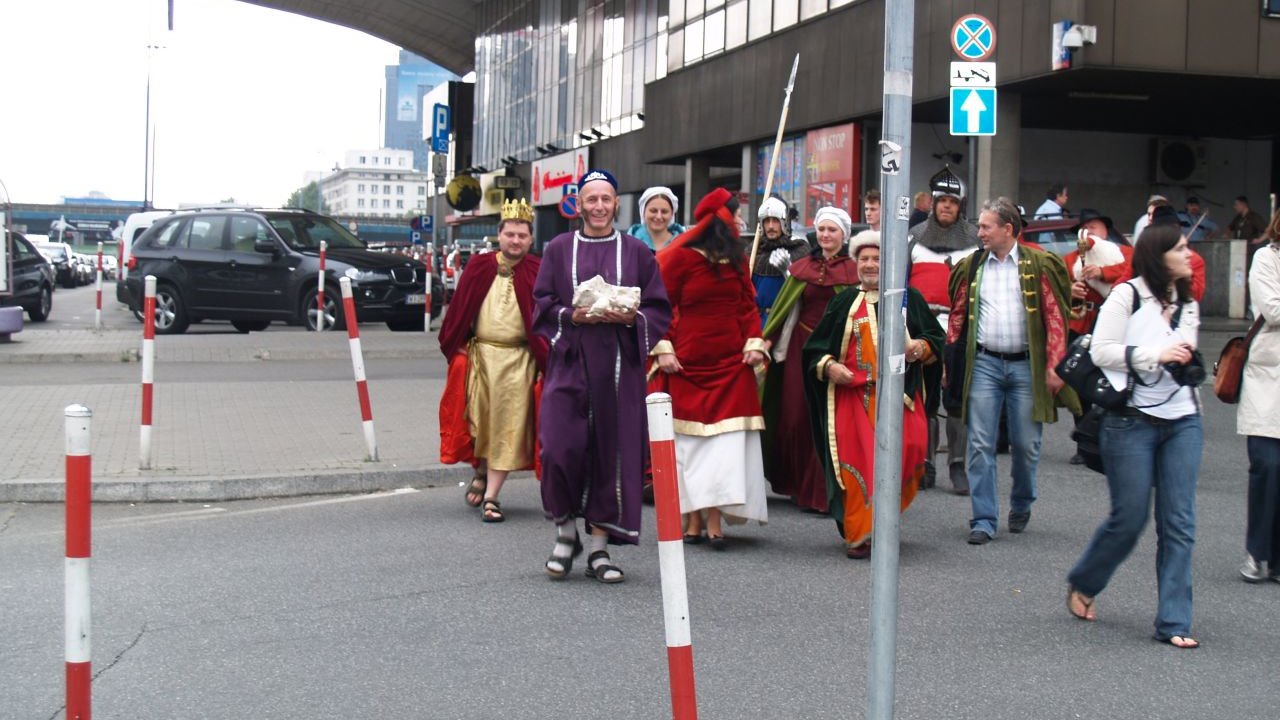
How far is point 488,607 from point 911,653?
1.90 metres

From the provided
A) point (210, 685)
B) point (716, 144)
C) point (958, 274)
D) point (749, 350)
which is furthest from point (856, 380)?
point (716, 144)

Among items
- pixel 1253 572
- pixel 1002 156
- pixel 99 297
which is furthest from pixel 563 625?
pixel 99 297

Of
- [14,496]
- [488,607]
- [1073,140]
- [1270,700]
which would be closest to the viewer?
[1270,700]

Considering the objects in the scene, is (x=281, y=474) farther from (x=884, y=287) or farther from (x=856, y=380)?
(x=884, y=287)

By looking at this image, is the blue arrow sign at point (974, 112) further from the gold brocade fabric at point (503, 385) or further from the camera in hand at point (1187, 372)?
the camera in hand at point (1187, 372)

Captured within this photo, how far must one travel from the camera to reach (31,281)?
2772 cm

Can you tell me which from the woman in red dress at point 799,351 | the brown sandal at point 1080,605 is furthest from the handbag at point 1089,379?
the woman in red dress at point 799,351

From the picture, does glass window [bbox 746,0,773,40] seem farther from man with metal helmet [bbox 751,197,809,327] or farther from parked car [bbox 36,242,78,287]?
parked car [bbox 36,242,78,287]

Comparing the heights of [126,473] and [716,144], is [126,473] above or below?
below

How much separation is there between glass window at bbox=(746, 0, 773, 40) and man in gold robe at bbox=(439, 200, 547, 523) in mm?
22635

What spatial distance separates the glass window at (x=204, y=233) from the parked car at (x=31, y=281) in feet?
17.4

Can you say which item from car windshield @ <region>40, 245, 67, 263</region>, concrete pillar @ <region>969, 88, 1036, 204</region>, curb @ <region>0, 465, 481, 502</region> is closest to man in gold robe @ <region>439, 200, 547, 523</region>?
curb @ <region>0, 465, 481, 502</region>

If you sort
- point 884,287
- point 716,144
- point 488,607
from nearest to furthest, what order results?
point 884,287, point 488,607, point 716,144

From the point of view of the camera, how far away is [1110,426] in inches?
238
